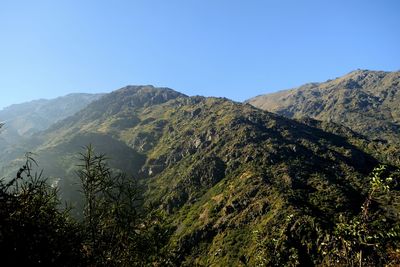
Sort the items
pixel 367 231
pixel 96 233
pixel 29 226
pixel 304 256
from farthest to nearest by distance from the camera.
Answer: pixel 304 256, pixel 96 233, pixel 367 231, pixel 29 226

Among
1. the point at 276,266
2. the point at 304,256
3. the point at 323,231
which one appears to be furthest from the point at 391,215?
the point at 276,266

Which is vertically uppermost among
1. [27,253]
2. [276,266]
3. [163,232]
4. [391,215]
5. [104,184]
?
[104,184]

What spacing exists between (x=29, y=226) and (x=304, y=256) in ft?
591

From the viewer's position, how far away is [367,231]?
19.9 meters

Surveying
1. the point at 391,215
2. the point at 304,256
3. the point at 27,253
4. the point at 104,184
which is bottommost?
the point at 304,256

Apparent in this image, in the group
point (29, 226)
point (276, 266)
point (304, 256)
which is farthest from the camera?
point (304, 256)

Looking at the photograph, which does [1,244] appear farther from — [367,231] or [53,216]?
[367,231]

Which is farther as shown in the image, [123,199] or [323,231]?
[323,231]

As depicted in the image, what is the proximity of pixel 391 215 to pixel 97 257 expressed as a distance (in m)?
198

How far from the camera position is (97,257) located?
20.1 metres

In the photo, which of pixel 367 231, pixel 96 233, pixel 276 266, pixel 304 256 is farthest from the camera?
pixel 304 256

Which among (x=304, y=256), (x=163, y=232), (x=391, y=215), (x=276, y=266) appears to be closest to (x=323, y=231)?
(x=304, y=256)

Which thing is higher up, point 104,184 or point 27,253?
point 104,184

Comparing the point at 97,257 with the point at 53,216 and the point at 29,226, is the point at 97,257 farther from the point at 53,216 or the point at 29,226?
the point at 29,226
